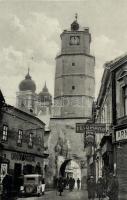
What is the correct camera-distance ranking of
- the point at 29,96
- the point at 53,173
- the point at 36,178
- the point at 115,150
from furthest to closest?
the point at 29,96, the point at 53,173, the point at 36,178, the point at 115,150

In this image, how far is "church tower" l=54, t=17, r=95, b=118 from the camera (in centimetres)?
5681

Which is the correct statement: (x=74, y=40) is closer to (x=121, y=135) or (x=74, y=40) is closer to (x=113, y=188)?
(x=121, y=135)

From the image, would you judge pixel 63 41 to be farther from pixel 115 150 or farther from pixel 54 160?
pixel 115 150

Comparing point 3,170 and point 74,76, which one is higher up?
point 74,76

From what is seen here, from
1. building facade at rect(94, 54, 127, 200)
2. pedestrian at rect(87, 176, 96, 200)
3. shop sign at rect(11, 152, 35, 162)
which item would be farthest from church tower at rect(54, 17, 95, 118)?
building facade at rect(94, 54, 127, 200)

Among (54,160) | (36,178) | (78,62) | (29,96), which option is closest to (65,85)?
(78,62)

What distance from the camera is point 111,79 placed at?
21.7 meters

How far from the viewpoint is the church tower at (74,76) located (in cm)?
5681

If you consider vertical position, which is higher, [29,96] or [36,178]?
[29,96]

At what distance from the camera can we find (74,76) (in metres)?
58.4

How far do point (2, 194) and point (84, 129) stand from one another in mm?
6535

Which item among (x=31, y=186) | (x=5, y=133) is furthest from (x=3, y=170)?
(x=31, y=186)

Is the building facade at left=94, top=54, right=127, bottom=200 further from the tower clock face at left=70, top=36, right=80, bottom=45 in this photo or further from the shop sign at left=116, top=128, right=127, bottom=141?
the tower clock face at left=70, top=36, right=80, bottom=45

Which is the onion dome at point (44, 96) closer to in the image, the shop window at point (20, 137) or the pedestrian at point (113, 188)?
the shop window at point (20, 137)
